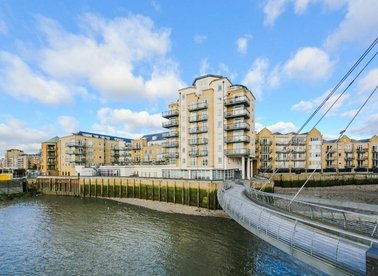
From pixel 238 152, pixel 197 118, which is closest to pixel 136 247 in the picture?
pixel 238 152

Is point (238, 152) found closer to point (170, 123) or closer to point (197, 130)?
point (197, 130)

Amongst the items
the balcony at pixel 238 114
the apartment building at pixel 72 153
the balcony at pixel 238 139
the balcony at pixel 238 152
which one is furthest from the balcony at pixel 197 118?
the apartment building at pixel 72 153

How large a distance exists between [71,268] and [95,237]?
652 centimetres

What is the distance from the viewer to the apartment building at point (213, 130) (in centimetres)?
4659

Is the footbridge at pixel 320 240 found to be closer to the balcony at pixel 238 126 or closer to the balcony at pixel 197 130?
the balcony at pixel 238 126

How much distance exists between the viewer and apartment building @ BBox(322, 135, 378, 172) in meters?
84.3

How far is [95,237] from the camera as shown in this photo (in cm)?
2297

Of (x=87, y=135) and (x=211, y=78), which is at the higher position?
(x=211, y=78)

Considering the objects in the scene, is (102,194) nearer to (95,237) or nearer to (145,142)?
(95,237)

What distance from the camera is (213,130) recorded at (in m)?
49.0

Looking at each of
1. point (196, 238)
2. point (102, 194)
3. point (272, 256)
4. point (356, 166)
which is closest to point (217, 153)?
point (102, 194)

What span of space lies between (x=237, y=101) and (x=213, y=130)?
699 centimetres

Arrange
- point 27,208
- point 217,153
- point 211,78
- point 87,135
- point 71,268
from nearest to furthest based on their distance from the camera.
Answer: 1. point 71,268
2. point 27,208
3. point 217,153
4. point 211,78
5. point 87,135

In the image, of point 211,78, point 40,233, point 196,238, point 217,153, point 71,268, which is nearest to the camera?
point 71,268
